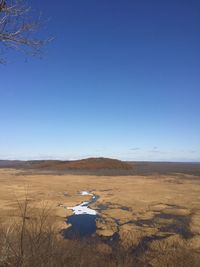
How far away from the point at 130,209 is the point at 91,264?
28.0 feet

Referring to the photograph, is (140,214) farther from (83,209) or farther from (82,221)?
(83,209)

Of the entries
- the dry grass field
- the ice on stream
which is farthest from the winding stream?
the dry grass field

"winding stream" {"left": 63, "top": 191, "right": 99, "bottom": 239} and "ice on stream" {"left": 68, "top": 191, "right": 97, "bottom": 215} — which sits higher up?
"ice on stream" {"left": 68, "top": 191, "right": 97, "bottom": 215}

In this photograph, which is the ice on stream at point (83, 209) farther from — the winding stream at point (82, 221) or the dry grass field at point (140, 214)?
the dry grass field at point (140, 214)

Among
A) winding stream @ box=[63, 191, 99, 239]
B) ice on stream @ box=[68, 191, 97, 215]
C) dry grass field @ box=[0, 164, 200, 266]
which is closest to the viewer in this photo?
dry grass field @ box=[0, 164, 200, 266]

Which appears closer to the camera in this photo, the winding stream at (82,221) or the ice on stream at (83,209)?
the winding stream at (82,221)

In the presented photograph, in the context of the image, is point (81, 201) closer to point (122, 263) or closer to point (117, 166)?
point (122, 263)

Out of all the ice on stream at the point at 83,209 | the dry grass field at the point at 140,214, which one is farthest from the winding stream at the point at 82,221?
the dry grass field at the point at 140,214

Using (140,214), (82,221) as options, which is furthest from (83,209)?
(140,214)

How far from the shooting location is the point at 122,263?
5176 millimetres

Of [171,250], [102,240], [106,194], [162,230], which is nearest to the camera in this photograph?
[171,250]

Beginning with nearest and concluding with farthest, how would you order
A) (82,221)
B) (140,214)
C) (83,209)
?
(82,221) < (140,214) < (83,209)

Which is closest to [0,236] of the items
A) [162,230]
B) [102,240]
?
[102,240]

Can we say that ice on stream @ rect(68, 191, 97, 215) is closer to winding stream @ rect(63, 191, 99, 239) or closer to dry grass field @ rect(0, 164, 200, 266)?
winding stream @ rect(63, 191, 99, 239)
